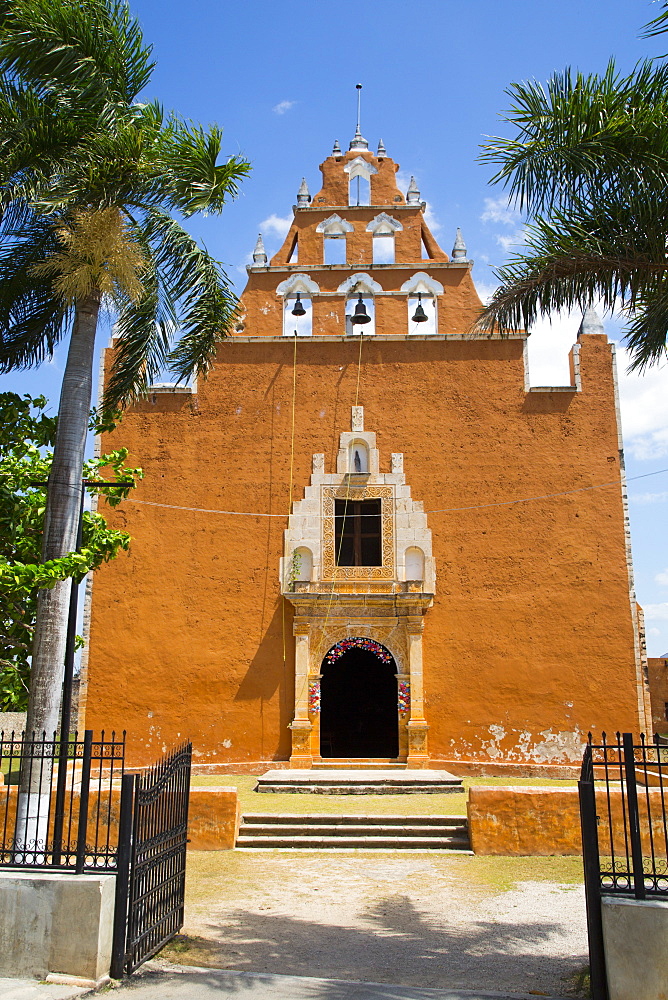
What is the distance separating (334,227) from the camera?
51.7 feet

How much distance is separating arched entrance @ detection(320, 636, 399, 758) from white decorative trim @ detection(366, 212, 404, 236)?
8082 mm

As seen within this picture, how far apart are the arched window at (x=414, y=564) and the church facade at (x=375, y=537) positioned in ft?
0.11

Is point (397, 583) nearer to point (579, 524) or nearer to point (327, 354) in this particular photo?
point (579, 524)

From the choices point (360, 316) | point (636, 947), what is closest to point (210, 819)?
point (636, 947)

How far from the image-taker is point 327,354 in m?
15.1

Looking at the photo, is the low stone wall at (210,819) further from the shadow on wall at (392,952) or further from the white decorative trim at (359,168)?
the white decorative trim at (359,168)

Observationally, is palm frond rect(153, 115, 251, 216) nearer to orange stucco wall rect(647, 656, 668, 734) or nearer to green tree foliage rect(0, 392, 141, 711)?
green tree foliage rect(0, 392, 141, 711)

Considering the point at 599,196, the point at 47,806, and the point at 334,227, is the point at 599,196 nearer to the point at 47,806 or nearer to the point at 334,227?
the point at 47,806

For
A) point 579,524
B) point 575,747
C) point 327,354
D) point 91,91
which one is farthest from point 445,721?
point 91,91

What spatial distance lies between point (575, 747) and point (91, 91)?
11455 mm

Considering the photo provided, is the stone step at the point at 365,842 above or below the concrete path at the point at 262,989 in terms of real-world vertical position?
above

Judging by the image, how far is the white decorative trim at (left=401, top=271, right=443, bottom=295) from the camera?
50.1 ft

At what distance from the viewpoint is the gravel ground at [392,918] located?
5.38m

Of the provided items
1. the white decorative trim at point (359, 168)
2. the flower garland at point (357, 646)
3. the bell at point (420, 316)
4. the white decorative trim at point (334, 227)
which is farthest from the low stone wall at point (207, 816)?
the white decorative trim at point (359, 168)
